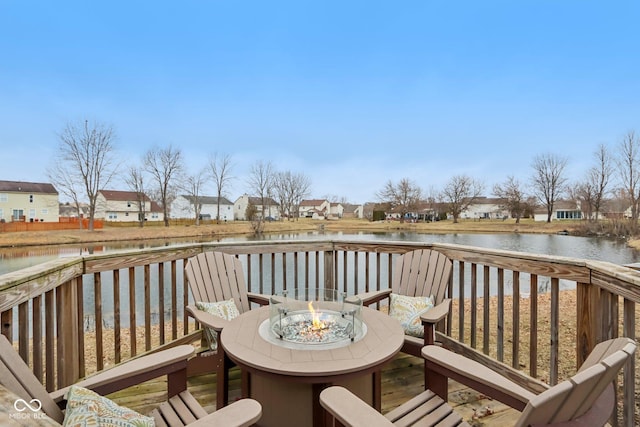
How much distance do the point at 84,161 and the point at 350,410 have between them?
92.2 feet

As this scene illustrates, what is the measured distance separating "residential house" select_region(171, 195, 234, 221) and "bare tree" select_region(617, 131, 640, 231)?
4075cm

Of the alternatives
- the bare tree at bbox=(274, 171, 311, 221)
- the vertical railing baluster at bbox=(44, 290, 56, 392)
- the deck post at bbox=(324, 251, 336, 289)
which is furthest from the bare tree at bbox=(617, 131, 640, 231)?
the bare tree at bbox=(274, 171, 311, 221)

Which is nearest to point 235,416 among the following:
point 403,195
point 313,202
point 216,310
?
point 216,310

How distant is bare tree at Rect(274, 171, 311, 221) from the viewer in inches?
1560

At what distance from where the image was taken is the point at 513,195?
116 ft

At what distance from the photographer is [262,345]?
178 centimetres

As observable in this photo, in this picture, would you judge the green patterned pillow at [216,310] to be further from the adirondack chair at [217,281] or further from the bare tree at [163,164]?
the bare tree at [163,164]

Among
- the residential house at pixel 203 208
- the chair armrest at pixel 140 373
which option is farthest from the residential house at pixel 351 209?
the chair armrest at pixel 140 373

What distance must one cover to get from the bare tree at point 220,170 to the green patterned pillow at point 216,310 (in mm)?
30261

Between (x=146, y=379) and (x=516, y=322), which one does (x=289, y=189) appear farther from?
(x=146, y=379)

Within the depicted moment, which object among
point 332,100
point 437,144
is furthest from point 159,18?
point 437,144

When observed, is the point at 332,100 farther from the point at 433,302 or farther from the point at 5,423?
the point at 5,423

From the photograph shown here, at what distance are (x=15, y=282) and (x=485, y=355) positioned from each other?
309 centimetres

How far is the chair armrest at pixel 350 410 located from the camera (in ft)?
3.51
